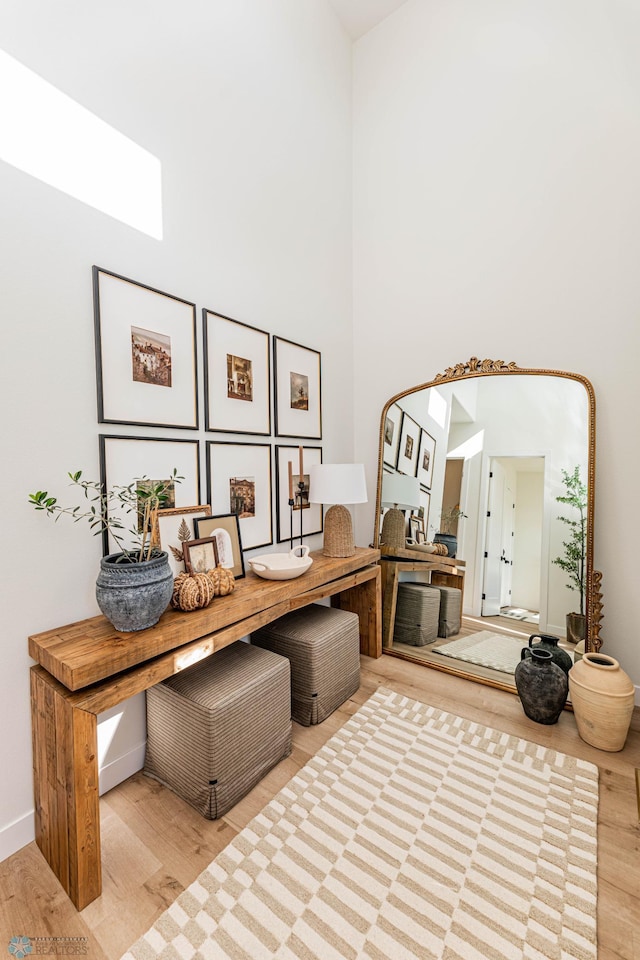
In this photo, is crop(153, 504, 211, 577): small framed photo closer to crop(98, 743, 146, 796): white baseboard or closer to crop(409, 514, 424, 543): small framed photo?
crop(98, 743, 146, 796): white baseboard

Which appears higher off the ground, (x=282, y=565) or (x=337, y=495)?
(x=337, y=495)

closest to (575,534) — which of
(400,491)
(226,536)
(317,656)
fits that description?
(400,491)

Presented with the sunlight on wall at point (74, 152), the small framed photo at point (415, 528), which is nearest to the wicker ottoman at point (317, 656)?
the small framed photo at point (415, 528)

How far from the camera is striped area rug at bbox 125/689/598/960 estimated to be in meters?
1.05

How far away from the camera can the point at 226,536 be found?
76.4 inches

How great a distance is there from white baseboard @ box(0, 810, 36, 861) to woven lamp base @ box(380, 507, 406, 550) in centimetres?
215

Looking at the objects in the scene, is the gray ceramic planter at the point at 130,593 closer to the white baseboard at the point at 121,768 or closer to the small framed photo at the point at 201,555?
the small framed photo at the point at 201,555

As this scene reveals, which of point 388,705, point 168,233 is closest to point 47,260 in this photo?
point 168,233

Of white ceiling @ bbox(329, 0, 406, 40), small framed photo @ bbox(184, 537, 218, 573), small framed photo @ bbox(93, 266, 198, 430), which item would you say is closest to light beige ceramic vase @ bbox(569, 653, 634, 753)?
small framed photo @ bbox(184, 537, 218, 573)

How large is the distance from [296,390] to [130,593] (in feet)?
5.18

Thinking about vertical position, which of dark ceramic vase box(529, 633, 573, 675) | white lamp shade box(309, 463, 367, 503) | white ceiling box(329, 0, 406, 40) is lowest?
dark ceramic vase box(529, 633, 573, 675)

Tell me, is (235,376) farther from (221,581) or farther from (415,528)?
(415,528)

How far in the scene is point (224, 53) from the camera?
6.69 ft

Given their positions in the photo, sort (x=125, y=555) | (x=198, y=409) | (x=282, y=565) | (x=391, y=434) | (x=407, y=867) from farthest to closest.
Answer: (x=391, y=434) < (x=282, y=565) < (x=198, y=409) < (x=125, y=555) < (x=407, y=867)
